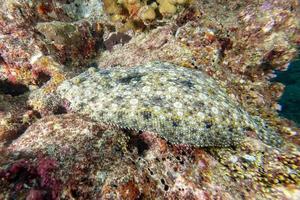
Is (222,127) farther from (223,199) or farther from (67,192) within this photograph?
(67,192)

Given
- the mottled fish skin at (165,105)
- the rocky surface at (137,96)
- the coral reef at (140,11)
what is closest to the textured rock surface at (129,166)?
the rocky surface at (137,96)

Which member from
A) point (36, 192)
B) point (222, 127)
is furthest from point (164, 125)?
point (36, 192)

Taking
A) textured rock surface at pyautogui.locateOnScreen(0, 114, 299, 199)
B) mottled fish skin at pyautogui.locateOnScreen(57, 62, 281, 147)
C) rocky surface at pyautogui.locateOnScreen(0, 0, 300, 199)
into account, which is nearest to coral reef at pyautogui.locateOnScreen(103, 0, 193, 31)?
rocky surface at pyautogui.locateOnScreen(0, 0, 300, 199)

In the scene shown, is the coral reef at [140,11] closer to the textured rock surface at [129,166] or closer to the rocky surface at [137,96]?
the rocky surface at [137,96]

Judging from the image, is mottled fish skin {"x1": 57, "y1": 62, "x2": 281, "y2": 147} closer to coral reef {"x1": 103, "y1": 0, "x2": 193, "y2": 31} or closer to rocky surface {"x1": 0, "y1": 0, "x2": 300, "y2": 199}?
rocky surface {"x1": 0, "y1": 0, "x2": 300, "y2": 199}

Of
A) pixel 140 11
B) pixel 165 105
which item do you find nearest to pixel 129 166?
pixel 165 105

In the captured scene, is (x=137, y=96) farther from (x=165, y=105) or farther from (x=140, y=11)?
(x=140, y=11)
